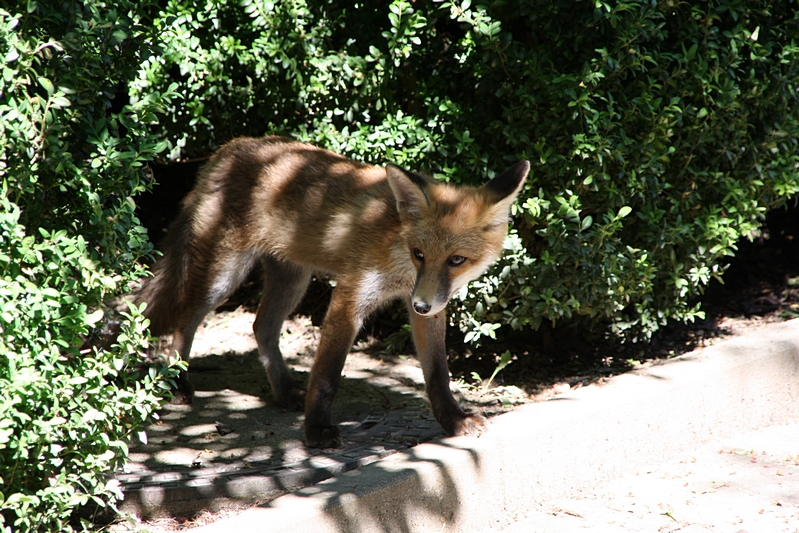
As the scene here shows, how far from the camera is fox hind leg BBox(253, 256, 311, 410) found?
470cm

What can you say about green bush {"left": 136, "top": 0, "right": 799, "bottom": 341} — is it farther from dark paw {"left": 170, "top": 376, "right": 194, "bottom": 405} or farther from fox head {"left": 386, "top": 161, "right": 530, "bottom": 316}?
dark paw {"left": 170, "top": 376, "right": 194, "bottom": 405}

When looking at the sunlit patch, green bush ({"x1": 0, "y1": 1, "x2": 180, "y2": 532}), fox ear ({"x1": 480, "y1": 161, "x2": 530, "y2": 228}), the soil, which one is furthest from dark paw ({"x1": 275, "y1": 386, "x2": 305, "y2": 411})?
green bush ({"x1": 0, "y1": 1, "x2": 180, "y2": 532})

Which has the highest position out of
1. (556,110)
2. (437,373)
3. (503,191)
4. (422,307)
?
(556,110)

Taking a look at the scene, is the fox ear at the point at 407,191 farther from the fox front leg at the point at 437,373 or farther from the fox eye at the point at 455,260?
the fox front leg at the point at 437,373

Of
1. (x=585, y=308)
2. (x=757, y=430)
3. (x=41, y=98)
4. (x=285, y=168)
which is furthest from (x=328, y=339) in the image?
(x=757, y=430)

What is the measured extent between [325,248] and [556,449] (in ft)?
5.60

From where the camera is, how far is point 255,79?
17.8 ft

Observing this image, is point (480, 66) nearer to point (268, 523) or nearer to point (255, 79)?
point (255, 79)

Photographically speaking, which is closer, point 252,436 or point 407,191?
point 407,191

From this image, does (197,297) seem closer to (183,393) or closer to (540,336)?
(183,393)

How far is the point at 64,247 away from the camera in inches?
94.4

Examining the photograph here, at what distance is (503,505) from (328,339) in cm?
Result: 124

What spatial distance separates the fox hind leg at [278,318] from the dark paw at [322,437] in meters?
0.76

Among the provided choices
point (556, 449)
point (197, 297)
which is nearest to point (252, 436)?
point (197, 297)
